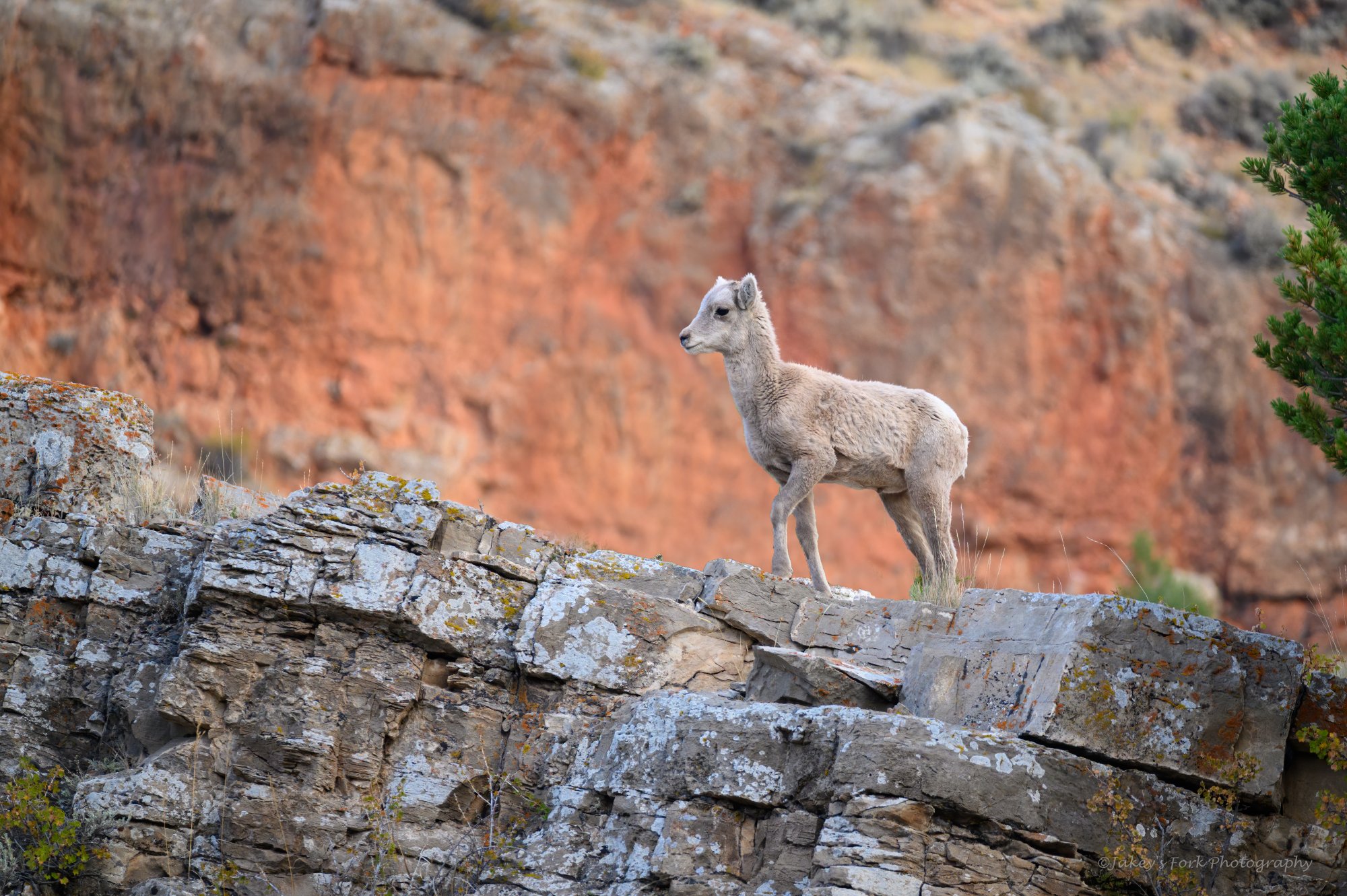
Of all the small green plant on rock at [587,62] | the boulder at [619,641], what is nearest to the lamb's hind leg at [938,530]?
the boulder at [619,641]

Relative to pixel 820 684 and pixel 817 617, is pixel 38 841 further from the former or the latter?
pixel 817 617

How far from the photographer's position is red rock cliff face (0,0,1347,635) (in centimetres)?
2377

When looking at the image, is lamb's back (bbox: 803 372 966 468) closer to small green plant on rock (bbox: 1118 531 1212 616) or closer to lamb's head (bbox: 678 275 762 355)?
lamb's head (bbox: 678 275 762 355)

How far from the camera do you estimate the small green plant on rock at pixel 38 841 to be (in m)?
6.72

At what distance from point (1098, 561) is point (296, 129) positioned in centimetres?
1738

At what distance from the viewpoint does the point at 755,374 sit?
9984 millimetres

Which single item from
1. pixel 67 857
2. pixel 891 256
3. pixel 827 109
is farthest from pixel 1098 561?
pixel 67 857

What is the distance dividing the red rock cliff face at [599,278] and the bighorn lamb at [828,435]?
13.4 meters

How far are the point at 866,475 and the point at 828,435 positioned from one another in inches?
19.2

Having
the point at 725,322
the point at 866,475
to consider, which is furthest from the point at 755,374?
the point at 866,475

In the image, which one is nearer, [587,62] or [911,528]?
[911,528]

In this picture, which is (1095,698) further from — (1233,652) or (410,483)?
(410,483)

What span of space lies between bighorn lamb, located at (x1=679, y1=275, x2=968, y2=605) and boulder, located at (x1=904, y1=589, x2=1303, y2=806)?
2992 mm

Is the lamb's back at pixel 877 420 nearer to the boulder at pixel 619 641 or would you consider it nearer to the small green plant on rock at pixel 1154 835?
the boulder at pixel 619 641
